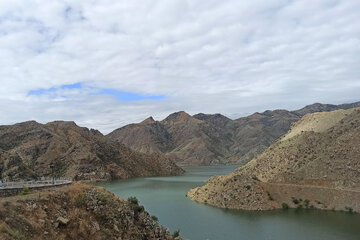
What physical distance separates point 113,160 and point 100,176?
2411cm

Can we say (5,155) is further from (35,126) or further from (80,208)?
(80,208)

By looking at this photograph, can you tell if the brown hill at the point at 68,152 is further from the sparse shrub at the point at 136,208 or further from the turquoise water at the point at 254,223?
the sparse shrub at the point at 136,208

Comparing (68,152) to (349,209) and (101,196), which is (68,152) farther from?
(101,196)

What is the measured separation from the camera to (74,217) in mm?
23281

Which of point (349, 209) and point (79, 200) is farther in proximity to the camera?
point (349, 209)

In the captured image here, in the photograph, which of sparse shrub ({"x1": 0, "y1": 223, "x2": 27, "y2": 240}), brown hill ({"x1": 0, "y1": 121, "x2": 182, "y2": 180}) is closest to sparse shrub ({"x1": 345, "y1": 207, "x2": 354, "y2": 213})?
sparse shrub ({"x1": 0, "y1": 223, "x2": 27, "y2": 240})

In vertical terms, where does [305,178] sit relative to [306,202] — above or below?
above

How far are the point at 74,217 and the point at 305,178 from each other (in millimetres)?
64553

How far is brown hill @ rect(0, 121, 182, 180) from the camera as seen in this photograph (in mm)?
154000

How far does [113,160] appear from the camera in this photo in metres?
181

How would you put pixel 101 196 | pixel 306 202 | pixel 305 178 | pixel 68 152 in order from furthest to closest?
1. pixel 68 152
2. pixel 305 178
3. pixel 306 202
4. pixel 101 196

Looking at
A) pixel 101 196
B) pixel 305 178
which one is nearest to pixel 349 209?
A: pixel 305 178

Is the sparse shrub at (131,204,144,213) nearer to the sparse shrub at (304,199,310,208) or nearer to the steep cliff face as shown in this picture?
the steep cliff face

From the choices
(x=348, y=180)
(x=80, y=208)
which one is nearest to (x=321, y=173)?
(x=348, y=180)
